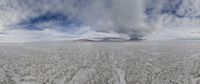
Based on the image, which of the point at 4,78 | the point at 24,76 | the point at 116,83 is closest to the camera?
the point at 116,83

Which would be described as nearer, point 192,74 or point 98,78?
point 98,78

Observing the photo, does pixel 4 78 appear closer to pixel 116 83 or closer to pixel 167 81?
pixel 116 83

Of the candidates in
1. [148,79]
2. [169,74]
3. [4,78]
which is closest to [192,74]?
[169,74]

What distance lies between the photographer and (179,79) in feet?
58.1

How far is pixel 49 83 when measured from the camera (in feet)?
54.5

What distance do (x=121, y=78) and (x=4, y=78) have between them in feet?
40.8

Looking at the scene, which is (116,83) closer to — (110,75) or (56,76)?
(110,75)

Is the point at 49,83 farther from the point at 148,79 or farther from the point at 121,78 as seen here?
the point at 148,79

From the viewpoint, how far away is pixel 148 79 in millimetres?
17641

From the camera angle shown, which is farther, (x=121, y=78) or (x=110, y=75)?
(x=110, y=75)

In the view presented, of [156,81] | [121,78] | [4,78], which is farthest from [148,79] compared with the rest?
[4,78]

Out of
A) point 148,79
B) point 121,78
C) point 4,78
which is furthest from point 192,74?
point 4,78

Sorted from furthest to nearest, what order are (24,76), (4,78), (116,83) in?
(24,76) → (4,78) → (116,83)

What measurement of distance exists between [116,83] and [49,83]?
667 cm
